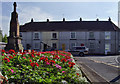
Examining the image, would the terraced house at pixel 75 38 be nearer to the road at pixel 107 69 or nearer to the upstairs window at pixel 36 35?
the upstairs window at pixel 36 35

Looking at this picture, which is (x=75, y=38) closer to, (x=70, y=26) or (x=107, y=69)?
(x=70, y=26)

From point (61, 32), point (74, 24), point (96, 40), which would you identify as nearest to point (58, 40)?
point (61, 32)

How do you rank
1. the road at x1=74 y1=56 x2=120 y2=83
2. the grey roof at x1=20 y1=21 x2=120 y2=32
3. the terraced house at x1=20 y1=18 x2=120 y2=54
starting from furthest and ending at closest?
1. the grey roof at x1=20 y1=21 x2=120 y2=32
2. the terraced house at x1=20 y1=18 x2=120 y2=54
3. the road at x1=74 y1=56 x2=120 y2=83

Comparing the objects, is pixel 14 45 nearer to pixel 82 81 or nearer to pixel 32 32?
pixel 82 81

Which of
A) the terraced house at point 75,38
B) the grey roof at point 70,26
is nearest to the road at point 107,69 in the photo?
the terraced house at point 75,38

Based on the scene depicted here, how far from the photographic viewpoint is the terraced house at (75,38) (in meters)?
33.1

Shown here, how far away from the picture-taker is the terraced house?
33.1 meters

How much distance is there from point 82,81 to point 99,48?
30.1 m

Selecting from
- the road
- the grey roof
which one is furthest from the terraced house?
the road

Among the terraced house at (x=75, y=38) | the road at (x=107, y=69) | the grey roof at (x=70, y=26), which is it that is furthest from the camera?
the grey roof at (x=70, y=26)

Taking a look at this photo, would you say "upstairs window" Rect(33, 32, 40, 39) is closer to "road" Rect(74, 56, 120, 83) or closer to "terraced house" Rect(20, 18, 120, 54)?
"terraced house" Rect(20, 18, 120, 54)

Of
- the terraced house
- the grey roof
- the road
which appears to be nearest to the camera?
the road

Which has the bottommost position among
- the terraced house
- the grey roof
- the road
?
the road

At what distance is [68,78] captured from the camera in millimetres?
4156
